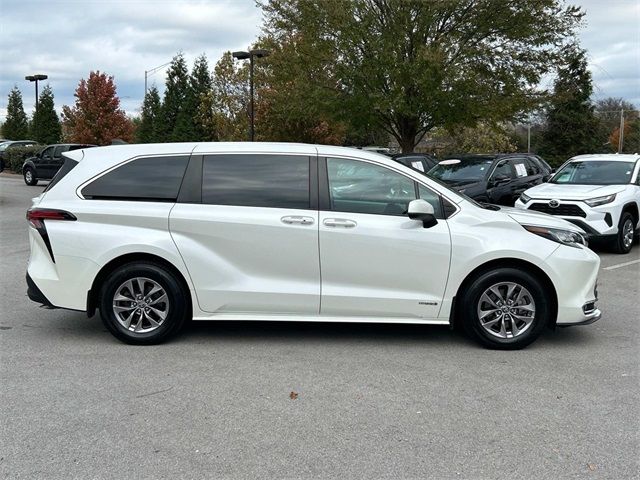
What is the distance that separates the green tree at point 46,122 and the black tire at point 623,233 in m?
41.4

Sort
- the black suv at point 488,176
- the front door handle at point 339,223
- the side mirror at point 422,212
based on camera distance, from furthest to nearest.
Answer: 1. the black suv at point 488,176
2. the front door handle at point 339,223
3. the side mirror at point 422,212

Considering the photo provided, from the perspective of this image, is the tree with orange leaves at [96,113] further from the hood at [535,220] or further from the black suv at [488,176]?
the hood at [535,220]

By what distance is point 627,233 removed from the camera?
35.5 ft

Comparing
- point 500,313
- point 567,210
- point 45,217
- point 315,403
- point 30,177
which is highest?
point 30,177

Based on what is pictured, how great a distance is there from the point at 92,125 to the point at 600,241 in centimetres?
3525

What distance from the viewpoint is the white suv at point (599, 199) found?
10273 millimetres

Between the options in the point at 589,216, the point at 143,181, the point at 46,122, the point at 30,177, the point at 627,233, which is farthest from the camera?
the point at 46,122

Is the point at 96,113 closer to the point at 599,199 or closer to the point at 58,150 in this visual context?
the point at 58,150

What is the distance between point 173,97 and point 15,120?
60.5 ft

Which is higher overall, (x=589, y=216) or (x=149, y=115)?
(x=149, y=115)

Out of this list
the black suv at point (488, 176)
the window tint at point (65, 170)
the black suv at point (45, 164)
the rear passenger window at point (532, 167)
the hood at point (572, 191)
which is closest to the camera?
the window tint at point (65, 170)

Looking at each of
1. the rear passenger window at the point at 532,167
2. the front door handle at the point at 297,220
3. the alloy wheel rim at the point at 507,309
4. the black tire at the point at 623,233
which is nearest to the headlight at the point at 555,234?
the alloy wheel rim at the point at 507,309

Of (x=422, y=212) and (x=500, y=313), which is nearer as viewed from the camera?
(x=422, y=212)

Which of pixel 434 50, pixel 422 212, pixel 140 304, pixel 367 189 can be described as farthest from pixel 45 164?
pixel 422 212
